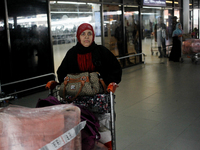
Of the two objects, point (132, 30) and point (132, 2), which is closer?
point (132, 2)

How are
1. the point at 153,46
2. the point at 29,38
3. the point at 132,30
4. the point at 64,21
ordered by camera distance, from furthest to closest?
the point at 153,46, the point at 132,30, the point at 64,21, the point at 29,38

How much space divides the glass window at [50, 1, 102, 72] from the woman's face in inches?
220

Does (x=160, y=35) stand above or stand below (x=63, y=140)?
above

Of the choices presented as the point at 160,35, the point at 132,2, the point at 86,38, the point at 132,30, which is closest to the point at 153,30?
the point at 160,35

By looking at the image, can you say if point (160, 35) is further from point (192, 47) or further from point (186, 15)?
point (186, 15)

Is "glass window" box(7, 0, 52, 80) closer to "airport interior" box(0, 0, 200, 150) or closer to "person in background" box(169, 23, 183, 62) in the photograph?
"airport interior" box(0, 0, 200, 150)

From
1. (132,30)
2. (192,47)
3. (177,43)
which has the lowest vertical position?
(192,47)

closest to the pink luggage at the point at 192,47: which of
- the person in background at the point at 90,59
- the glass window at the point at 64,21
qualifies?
the glass window at the point at 64,21

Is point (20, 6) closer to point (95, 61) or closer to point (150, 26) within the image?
point (95, 61)

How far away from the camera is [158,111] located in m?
5.30

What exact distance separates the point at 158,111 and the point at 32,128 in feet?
12.7

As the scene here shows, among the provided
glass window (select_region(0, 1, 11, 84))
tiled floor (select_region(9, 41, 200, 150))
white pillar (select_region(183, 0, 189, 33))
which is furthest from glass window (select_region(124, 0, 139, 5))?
white pillar (select_region(183, 0, 189, 33))

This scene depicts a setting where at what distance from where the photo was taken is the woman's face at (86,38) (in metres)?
2.88

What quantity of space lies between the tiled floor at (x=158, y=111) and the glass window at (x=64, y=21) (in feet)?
5.62
